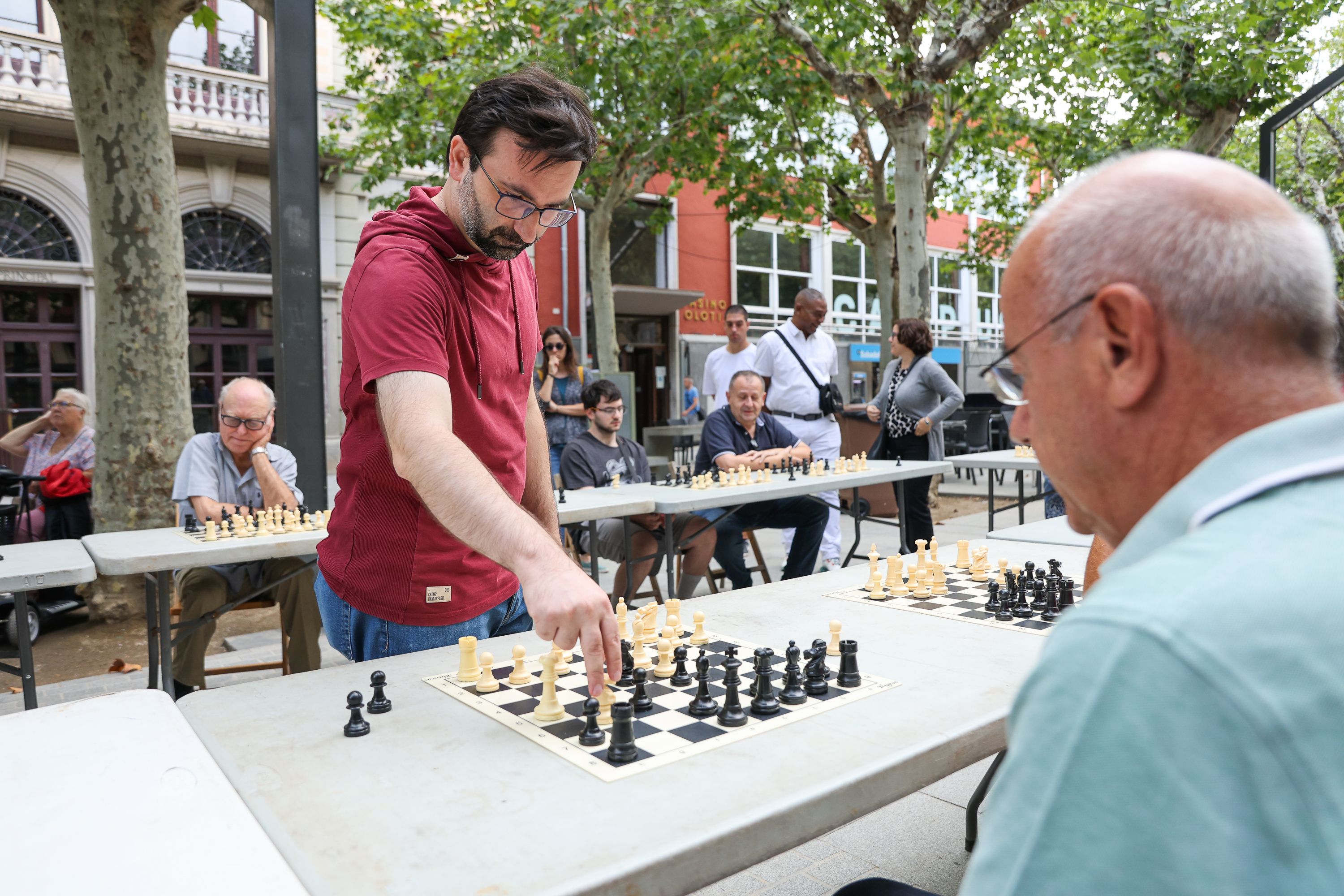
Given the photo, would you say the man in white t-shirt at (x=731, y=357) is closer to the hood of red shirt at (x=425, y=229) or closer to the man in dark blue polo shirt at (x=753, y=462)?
the man in dark blue polo shirt at (x=753, y=462)

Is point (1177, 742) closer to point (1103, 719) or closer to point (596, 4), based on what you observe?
point (1103, 719)

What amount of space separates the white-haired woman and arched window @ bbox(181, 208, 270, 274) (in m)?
7.96

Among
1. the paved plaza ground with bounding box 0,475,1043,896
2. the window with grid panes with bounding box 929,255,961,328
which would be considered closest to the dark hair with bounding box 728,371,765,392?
the paved plaza ground with bounding box 0,475,1043,896

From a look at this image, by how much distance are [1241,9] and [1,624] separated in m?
13.6

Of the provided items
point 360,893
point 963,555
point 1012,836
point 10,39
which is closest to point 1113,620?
point 1012,836

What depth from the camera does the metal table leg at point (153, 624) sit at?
396 cm

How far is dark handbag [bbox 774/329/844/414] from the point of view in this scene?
24.3ft

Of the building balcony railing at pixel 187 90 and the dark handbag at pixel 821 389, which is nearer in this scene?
the dark handbag at pixel 821 389

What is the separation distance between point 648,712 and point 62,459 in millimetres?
6911

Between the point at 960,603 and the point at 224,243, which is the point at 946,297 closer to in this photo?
the point at 224,243

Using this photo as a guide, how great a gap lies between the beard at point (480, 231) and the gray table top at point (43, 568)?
2.40 meters

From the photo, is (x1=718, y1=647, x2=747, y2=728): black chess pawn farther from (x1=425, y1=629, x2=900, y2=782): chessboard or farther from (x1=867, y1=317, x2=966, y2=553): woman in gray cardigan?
(x1=867, y1=317, x2=966, y2=553): woman in gray cardigan

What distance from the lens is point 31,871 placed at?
3.57 ft

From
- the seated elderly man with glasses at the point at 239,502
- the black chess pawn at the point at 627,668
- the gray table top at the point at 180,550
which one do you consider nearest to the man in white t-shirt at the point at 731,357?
the seated elderly man with glasses at the point at 239,502
